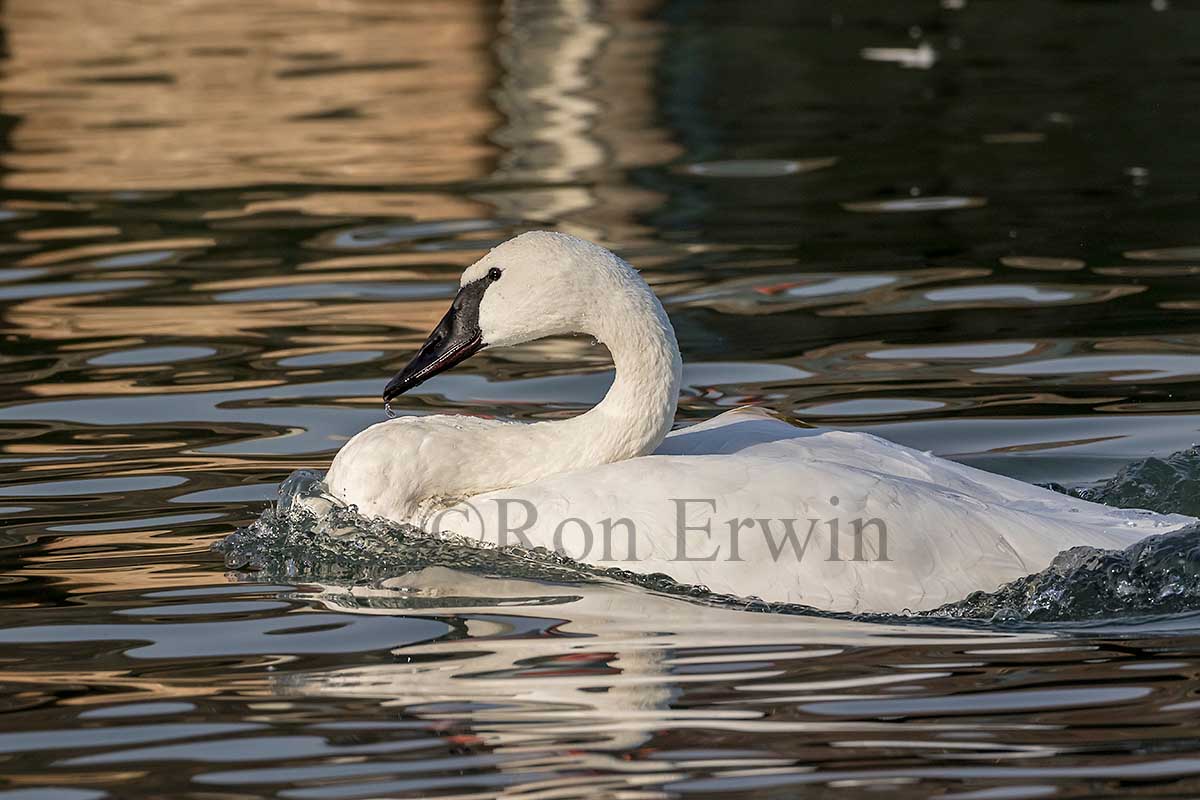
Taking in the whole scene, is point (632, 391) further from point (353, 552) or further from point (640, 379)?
point (353, 552)

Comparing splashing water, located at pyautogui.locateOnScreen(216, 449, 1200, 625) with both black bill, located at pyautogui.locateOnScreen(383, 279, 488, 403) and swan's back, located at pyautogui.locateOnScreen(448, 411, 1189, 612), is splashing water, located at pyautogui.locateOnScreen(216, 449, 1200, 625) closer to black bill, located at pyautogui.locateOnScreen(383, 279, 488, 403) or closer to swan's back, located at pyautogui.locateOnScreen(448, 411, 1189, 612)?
swan's back, located at pyautogui.locateOnScreen(448, 411, 1189, 612)

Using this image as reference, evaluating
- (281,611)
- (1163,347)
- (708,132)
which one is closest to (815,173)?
(708,132)

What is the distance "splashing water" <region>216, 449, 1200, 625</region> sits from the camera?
5750 millimetres

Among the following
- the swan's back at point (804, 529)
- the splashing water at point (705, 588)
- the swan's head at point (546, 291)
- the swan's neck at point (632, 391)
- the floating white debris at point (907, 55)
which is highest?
the floating white debris at point (907, 55)

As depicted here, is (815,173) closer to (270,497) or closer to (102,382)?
(102,382)

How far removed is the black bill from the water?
0.76 metres

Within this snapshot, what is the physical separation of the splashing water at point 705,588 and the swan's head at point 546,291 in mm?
730

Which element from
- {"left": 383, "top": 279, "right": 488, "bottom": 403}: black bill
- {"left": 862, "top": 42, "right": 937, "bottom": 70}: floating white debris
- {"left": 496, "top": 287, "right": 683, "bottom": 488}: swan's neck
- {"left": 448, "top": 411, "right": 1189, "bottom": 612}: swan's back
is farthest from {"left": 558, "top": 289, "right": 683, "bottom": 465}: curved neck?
{"left": 862, "top": 42, "right": 937, "bottom": 70}: floating white debris

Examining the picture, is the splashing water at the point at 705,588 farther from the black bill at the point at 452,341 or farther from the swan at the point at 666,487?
the black bill at the point at 452,341

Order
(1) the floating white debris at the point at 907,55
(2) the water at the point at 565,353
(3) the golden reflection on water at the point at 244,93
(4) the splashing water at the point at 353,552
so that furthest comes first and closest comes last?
(1) the floating white debris at the point at 907,55 → (3) the golden reflection on water at the point at 244,93 → (4) the splashing water at the point at 353,552 → (2) the water at the point at 565,353

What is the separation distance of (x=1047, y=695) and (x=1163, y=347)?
4626 millimetres

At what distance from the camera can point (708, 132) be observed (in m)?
16.1

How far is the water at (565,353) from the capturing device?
15.7ft

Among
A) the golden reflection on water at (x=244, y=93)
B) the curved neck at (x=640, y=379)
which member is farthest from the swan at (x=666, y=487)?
the golden reflection on water at (x=244, y=93)
